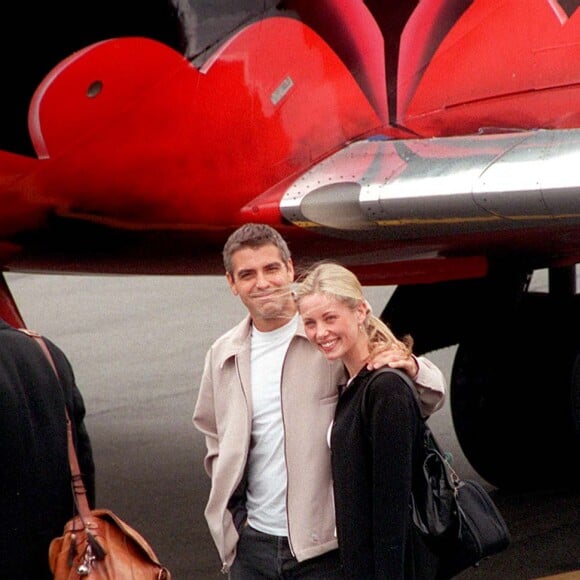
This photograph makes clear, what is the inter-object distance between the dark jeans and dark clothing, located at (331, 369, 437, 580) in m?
0.22

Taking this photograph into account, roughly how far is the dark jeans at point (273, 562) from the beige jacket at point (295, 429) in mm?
32

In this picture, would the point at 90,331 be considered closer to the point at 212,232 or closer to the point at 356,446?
the point at 212,232

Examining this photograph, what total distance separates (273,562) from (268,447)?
285mm

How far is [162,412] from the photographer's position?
9852 mm

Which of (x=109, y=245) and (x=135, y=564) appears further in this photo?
(x=109, y=245)

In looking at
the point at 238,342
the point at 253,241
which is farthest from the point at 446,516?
the point at 253,241

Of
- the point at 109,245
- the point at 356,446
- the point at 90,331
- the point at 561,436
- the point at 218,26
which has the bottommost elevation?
the point at 90,331

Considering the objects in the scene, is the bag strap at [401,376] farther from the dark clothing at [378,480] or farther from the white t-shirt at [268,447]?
the white t-shirt at [268,447]

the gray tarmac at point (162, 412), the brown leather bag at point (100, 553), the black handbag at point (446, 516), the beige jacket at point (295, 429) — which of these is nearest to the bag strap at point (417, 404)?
the black handbag at point (446, 516)

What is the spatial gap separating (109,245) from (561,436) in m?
2.70

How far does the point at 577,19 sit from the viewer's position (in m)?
6.84

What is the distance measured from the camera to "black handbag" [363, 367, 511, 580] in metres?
3.26

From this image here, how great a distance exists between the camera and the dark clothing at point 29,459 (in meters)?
3.37

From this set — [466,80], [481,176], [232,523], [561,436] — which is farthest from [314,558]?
[561,436]
